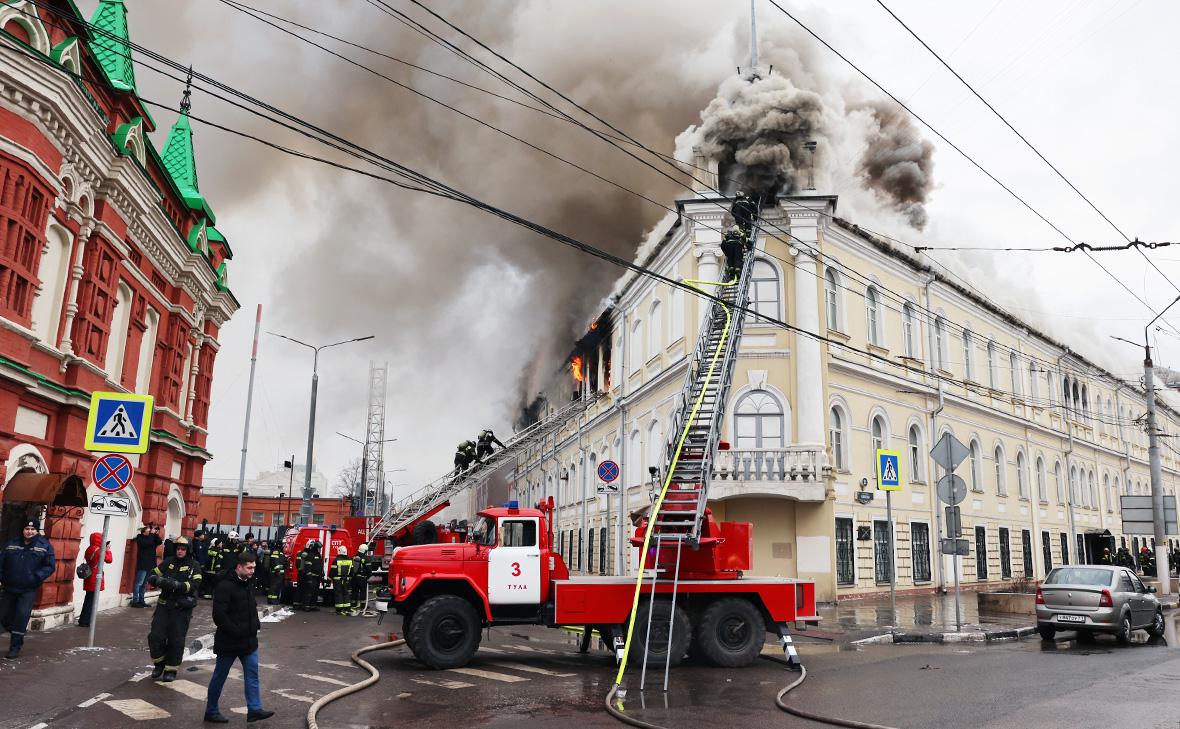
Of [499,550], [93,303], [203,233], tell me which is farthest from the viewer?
[203,233]

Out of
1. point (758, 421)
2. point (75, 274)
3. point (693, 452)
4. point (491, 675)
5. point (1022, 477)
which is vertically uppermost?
point (75, 274)

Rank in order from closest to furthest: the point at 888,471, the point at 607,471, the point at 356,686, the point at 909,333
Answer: the point at 356,686 → the point at 888,471 → the point at 607,471 → the point at 909,333

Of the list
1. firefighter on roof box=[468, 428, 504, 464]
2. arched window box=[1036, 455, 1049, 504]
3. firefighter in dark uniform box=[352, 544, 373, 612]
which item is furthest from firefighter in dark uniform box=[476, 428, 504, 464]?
arched window box=[1036, 455, 1049, 504]

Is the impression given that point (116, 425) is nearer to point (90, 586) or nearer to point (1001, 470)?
point (90, 586)

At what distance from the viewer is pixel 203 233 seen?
883 inches

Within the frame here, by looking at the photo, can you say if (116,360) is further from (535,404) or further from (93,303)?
(535,404)

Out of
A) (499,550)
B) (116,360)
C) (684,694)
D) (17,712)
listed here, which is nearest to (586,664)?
(499,550)

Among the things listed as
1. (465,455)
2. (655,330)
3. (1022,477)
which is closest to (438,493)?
(465,455)

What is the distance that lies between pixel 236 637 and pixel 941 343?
27.2 meters

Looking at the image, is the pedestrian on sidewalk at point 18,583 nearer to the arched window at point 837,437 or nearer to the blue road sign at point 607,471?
the blue road sign at point 607,471

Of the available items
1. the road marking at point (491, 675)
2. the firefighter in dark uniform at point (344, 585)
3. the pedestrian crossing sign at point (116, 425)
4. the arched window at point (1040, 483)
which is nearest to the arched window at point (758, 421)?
the firefighter in dark uniform at point (344, 585)

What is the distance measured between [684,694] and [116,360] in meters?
14.3

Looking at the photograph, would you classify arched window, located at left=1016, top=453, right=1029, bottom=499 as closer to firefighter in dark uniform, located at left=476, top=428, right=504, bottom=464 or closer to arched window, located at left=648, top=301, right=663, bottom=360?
arched window, located at left=648, top=301, right=663, bottom=360

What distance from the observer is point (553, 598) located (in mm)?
→ 12008
